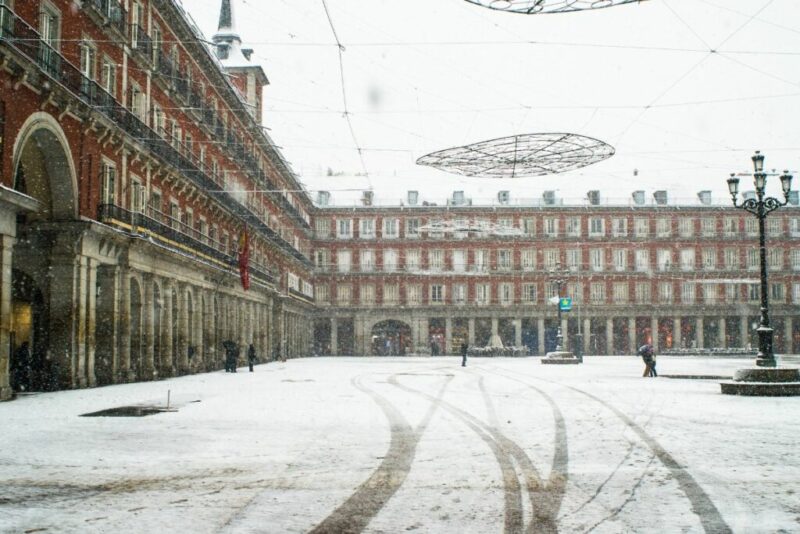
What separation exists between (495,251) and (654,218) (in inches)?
542

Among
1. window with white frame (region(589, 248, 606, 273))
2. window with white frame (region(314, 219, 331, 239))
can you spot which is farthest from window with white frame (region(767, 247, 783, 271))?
window with white frame (region(314, 219, 331, 239))

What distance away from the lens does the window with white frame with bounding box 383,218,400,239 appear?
6838 centimetres

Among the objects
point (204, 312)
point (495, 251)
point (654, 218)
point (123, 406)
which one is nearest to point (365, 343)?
point (495, 251)

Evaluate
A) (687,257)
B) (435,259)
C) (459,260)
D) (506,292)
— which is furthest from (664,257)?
(435,259)

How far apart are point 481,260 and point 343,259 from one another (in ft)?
38.5

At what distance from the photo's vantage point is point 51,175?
2008cm

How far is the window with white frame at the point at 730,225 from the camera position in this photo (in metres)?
67.8

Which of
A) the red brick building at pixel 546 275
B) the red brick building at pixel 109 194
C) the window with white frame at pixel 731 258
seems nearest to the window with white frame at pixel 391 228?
the red brick building at pixel 546 275

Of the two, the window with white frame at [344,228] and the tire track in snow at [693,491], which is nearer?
the tire track in snow at [693,491]

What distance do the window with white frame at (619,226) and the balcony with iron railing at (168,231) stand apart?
3923cm

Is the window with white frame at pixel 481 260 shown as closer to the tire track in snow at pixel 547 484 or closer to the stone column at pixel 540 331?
the stone column at pixel 540 331

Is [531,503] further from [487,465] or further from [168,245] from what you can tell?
[168,245]

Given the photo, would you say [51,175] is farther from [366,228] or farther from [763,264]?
[366,228]

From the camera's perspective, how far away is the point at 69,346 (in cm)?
2003
